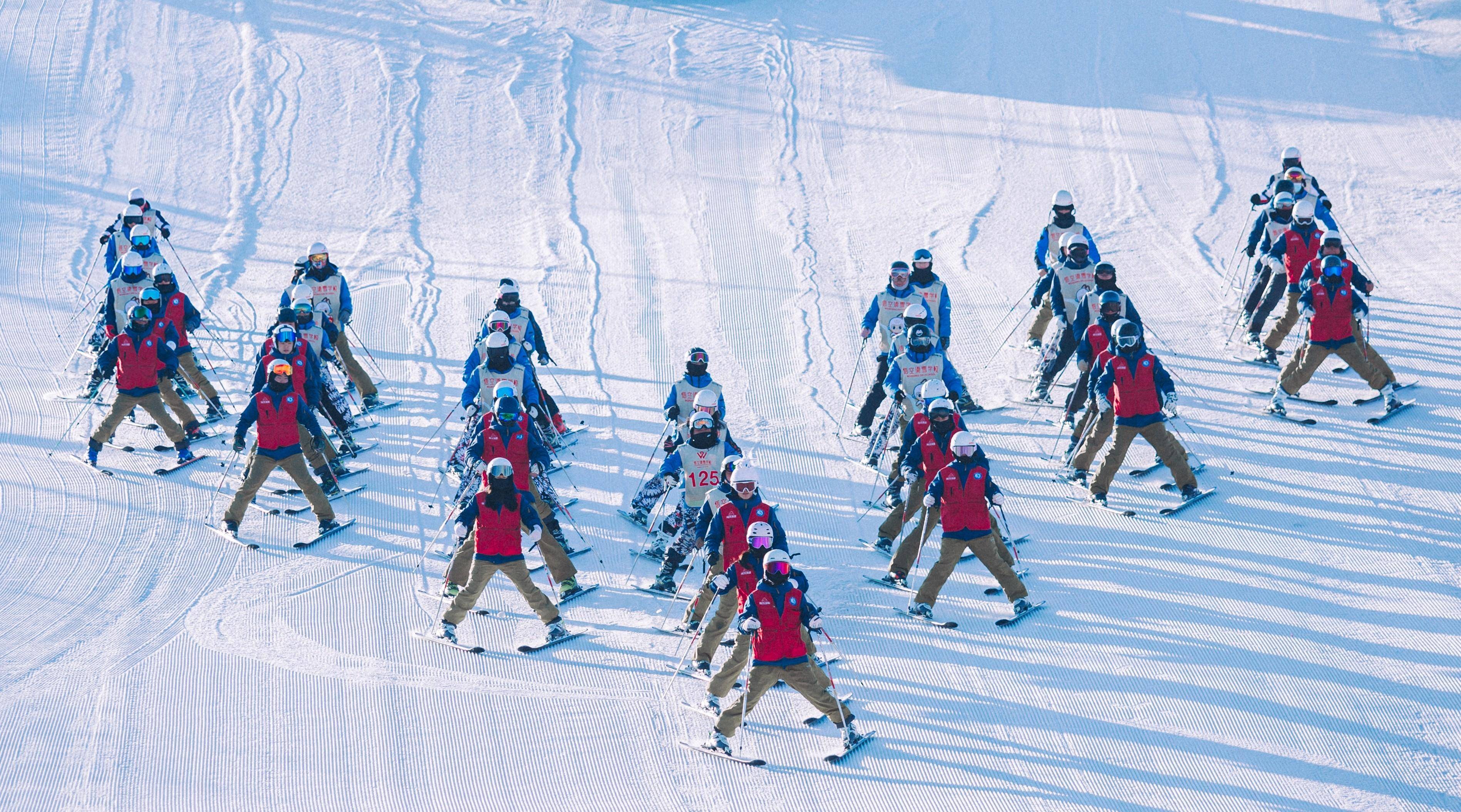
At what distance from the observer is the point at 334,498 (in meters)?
14.6

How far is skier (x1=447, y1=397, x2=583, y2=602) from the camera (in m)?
12.7

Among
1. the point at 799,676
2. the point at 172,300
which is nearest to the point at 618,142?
the point at 172,300

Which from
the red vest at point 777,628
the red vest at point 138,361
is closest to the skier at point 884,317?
the red vest at point 777,628

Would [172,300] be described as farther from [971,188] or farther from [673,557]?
[971,188]

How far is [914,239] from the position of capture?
20.4 metres

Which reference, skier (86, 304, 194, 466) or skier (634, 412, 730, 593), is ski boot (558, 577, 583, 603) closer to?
skier (634, 412, 730, 593)

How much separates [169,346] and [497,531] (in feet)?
16.8

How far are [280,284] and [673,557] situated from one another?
364 inches

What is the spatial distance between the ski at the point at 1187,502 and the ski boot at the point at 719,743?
4949 millimetres

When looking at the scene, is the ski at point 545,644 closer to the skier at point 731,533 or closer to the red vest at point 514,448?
the skier at point 731,533

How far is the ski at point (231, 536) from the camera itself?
13.7m

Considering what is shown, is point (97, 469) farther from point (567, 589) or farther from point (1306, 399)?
point (1306, 399)

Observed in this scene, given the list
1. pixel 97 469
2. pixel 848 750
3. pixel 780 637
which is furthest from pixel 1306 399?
pixel 97 469

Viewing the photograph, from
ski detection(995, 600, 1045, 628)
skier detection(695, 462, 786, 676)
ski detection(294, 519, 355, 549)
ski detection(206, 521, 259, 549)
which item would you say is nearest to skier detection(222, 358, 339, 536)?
ski detection(206, 521, 259, 549)
